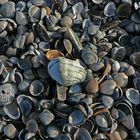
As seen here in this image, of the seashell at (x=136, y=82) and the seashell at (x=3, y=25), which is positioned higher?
the seashell at (x=3, y=25)

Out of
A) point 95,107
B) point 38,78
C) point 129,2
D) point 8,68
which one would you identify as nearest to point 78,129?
point 95,107

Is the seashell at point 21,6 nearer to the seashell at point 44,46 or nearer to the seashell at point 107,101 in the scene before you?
the seashell at point 44,46

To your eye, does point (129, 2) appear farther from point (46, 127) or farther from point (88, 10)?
point (46, 127)

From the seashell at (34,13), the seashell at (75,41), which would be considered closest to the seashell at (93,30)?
the seashell at (75,41)

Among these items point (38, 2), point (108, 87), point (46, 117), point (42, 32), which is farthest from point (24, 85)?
point (38, 2)

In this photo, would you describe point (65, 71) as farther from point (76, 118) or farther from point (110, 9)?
point (110, 9)

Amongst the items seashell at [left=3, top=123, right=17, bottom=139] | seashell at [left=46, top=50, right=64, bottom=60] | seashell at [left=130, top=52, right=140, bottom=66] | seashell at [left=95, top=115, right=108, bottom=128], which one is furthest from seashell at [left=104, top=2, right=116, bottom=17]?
seashell at [left=3, top=123, right=17, bottom=139]

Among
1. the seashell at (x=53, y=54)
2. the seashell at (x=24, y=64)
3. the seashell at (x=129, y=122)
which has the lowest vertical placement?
the seashell at (x=129, y=122)

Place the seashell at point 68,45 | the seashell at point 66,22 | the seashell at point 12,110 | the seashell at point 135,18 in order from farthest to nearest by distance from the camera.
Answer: the seashell at point 135,18, the seashell at point 66,22, the seashell at point 68,45, the seashell at point 12,110
